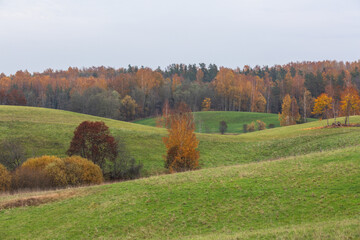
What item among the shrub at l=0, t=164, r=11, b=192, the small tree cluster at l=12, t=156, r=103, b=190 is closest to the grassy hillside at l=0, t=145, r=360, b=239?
the small tree cluster at l=12, t=156, r=103, b=190

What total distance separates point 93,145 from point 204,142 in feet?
68.5

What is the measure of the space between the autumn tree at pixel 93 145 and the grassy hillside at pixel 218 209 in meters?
16.0

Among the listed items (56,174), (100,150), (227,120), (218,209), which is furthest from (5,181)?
(227,120)

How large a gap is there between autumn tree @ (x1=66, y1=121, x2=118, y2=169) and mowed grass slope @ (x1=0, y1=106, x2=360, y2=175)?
4.93m

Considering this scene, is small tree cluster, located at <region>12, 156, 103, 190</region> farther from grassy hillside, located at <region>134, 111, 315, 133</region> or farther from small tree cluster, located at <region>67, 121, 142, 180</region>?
grassy hillside, located at <region>134, 111, 315, 133</region>

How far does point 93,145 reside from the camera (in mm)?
40469

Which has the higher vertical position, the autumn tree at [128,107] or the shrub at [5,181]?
the autumn tree at [128,107]

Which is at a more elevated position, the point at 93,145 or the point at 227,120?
the point at 93,145

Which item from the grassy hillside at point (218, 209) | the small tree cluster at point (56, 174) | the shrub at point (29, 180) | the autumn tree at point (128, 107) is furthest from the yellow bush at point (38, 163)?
the autumn tree at point (128, 107)

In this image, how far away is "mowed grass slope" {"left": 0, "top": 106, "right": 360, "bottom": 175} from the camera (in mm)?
45469

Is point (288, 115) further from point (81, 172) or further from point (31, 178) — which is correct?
point (31, 178)

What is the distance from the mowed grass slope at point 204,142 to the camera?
4547 cm

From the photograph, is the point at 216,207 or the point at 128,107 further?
the point at 128,107

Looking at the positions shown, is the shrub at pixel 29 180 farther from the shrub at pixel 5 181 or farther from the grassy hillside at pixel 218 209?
the grassy hillside at pixel 218 209
